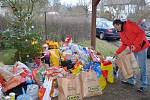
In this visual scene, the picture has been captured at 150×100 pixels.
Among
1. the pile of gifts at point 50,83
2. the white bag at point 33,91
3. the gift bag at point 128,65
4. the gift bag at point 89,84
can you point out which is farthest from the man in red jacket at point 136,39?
the white bag at point 33,91

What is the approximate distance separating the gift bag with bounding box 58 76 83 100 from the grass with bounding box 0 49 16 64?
3664 mm

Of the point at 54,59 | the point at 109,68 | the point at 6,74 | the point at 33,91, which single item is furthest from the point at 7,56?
the point at 33,91

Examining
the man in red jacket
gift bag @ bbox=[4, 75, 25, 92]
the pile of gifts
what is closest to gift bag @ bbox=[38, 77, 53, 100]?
the pile of gifts

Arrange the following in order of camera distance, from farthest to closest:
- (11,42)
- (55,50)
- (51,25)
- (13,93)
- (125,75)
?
(51,25) < (11,42) < (55,50) < (125,75) < (13,93)

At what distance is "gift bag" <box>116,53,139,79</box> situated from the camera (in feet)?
22.2

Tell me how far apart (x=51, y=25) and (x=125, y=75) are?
783 centimetres

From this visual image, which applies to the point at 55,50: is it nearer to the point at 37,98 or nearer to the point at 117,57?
the point at 117,57

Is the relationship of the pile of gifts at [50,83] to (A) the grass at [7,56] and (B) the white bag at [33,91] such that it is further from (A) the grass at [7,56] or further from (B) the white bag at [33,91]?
(A) the grass at [7,56]

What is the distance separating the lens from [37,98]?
5973 mm

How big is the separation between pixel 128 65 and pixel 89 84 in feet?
4.18

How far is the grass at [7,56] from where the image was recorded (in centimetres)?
917

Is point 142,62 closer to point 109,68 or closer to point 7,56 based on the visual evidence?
point 109,68

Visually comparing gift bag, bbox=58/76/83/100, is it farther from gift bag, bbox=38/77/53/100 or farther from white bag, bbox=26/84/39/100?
white bag, bbox=26/84/39/100

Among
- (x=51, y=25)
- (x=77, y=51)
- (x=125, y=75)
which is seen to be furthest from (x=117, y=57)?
(x=51, y=25)
